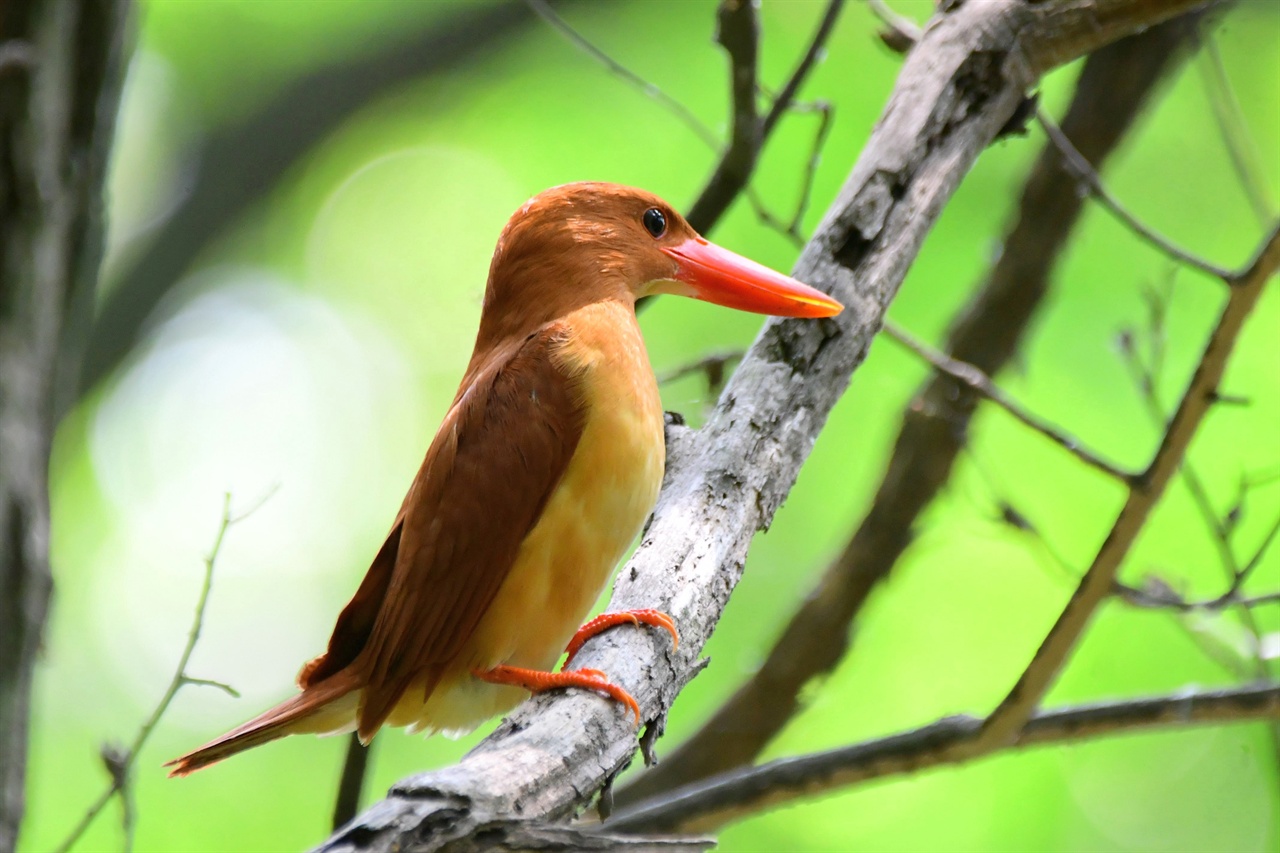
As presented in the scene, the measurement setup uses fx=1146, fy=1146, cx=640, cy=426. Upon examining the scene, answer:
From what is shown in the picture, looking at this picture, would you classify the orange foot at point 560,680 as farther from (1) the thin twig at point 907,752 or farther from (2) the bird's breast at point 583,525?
(1) the thin twig at point 907,752

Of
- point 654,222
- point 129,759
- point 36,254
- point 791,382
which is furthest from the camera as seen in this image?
point 654,222

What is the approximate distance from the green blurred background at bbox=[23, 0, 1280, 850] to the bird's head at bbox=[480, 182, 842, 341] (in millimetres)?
1644

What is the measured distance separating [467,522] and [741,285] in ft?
2.37

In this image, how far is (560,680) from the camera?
5.36 feet

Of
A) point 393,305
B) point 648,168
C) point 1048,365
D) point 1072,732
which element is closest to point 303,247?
point 393,305

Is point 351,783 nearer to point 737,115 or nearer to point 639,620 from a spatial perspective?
point 639,620

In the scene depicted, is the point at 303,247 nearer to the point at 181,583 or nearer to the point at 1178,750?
the point at 181,583

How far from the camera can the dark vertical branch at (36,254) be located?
1787 mm

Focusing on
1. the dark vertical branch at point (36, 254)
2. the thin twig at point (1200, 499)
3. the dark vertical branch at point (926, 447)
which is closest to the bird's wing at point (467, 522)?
the dark vertical branch at point (36, 254)

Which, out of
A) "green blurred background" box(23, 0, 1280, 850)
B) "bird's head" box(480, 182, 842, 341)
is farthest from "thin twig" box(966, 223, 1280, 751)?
"green blurred background" box(23, 0, 1280, 850)

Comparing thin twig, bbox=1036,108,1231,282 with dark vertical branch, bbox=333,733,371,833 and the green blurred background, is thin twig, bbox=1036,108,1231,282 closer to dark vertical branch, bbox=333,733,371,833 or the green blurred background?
the green blurred background

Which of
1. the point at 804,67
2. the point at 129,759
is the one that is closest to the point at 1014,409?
the point at 804,67

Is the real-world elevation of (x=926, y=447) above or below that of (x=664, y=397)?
above

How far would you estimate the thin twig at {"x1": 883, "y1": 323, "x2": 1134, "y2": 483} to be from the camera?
2.25 m
